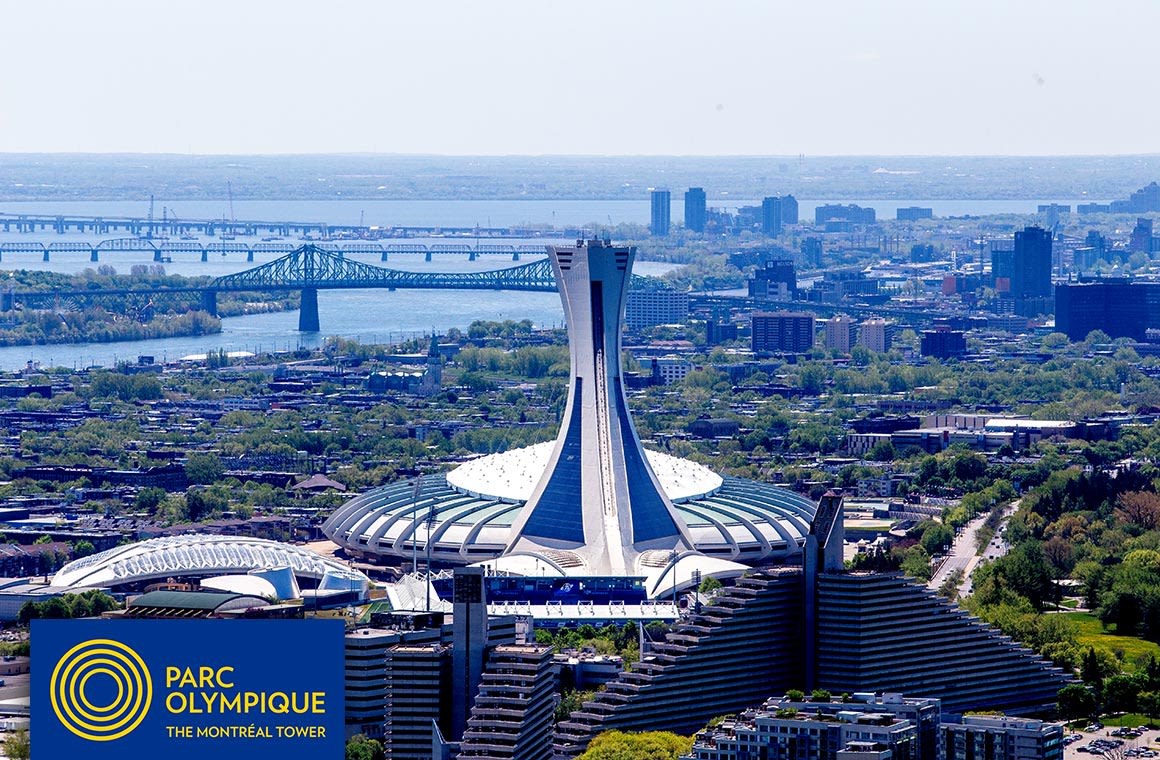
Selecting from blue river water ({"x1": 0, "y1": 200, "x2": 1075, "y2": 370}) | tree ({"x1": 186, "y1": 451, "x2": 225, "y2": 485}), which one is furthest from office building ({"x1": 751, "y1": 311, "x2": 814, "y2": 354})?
tree ({"x1": 186, "y1": 451, "x2": 225, "y2": 485})

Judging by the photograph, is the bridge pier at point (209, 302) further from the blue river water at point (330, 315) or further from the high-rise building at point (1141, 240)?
the high-rise building at point (1141, 240)

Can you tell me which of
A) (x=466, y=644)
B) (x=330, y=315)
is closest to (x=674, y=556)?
(x=466, y=644)

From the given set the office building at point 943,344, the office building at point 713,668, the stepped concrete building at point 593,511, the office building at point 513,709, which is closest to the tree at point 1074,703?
the office building at point 713,668

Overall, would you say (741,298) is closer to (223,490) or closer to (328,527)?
(223,490)

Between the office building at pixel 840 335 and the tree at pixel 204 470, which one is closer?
the tree at pixel 204 470

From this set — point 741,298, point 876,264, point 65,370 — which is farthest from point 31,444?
point 876,264

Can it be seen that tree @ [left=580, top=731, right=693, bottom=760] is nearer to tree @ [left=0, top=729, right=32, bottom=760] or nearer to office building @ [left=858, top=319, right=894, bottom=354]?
tree @ [left=0, top=729, right=32, bottom=760]
